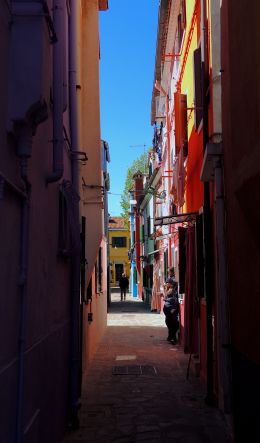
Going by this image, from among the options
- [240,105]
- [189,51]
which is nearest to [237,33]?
[240,105]

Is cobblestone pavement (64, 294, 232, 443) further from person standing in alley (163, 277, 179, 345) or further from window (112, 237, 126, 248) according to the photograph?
window (112, 237, 126, 248)

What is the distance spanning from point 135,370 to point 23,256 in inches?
264

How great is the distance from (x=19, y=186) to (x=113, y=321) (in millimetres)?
16635

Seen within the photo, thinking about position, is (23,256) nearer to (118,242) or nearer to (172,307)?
(172,307)

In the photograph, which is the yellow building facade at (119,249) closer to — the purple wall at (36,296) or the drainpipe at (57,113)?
the purple wall at (36,296)

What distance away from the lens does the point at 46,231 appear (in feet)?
15.4

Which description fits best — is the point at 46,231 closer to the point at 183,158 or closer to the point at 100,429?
the point at 100,429

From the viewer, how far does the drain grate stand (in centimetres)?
943

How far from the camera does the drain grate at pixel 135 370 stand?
9.43 meters

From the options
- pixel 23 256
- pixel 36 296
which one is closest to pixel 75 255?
pixel 36 296

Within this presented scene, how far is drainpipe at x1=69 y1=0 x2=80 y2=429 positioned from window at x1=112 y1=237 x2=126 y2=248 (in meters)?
49.5

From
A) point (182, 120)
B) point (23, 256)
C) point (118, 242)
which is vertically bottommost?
point (23, 256)

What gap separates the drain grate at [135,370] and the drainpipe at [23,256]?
20.2ft

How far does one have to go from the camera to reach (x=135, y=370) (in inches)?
382
